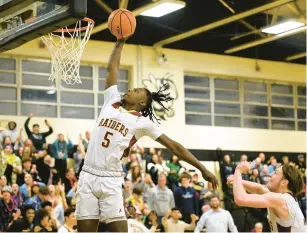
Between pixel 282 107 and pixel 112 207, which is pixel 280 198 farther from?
pixel 282 107

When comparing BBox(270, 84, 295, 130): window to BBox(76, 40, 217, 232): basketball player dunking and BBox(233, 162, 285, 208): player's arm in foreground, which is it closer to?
BBox(76, 40, 217, 232): basketball player dunking

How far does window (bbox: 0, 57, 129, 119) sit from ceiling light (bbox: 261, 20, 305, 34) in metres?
4.89

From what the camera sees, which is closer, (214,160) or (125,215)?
(125,215)

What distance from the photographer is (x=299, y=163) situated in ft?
68.6

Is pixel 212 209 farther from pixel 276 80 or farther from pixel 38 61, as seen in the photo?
pixel 276 80

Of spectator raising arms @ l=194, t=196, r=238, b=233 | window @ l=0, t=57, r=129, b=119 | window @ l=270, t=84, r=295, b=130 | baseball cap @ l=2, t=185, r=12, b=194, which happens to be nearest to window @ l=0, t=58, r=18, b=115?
window @ l=0, t=57, r=129, b=119

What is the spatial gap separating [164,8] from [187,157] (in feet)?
34.5

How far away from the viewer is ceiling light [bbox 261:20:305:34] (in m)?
17.2

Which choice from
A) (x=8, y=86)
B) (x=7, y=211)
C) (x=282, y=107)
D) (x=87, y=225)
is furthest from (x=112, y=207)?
(x=282, y=107)

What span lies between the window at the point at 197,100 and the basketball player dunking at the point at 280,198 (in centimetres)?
1448

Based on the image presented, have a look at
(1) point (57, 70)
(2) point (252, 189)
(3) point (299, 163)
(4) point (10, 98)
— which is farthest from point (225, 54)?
(2) point (252, 189)

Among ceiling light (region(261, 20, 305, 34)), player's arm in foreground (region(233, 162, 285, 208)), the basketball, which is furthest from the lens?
ceiling light (region(261, 20, 305, 34))

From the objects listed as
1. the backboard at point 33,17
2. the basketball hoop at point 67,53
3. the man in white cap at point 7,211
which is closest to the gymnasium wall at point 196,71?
the man in white cap at point 7,211

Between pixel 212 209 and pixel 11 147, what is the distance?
4810mm
